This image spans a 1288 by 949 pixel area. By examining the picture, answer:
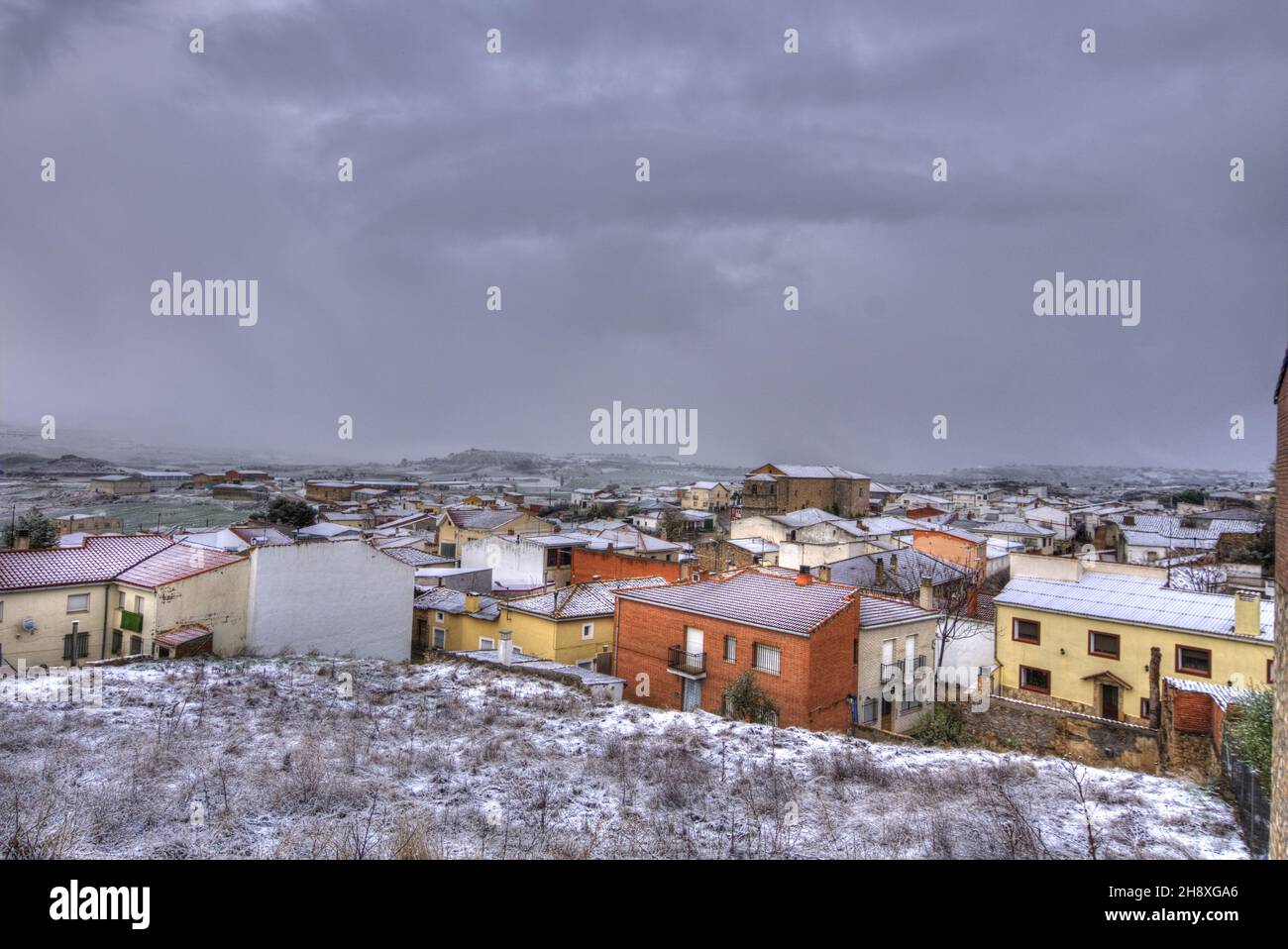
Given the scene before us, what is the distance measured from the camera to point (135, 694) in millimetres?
15289

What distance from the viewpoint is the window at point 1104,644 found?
24297mm

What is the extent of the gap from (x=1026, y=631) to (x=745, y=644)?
514 inches

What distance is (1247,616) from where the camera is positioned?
70.0 ft

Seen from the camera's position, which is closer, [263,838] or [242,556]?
[263,838]

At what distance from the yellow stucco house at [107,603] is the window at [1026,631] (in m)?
27.8

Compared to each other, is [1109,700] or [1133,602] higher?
[1133,602]

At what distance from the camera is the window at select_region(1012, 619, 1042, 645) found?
85.8ft

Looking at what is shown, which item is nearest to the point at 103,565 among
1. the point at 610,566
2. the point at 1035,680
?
the point at 610,566

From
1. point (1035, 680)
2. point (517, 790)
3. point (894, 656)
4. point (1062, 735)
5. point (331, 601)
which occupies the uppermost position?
point (517, 790)

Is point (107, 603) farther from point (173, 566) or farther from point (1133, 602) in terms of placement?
point (1133, 602)
